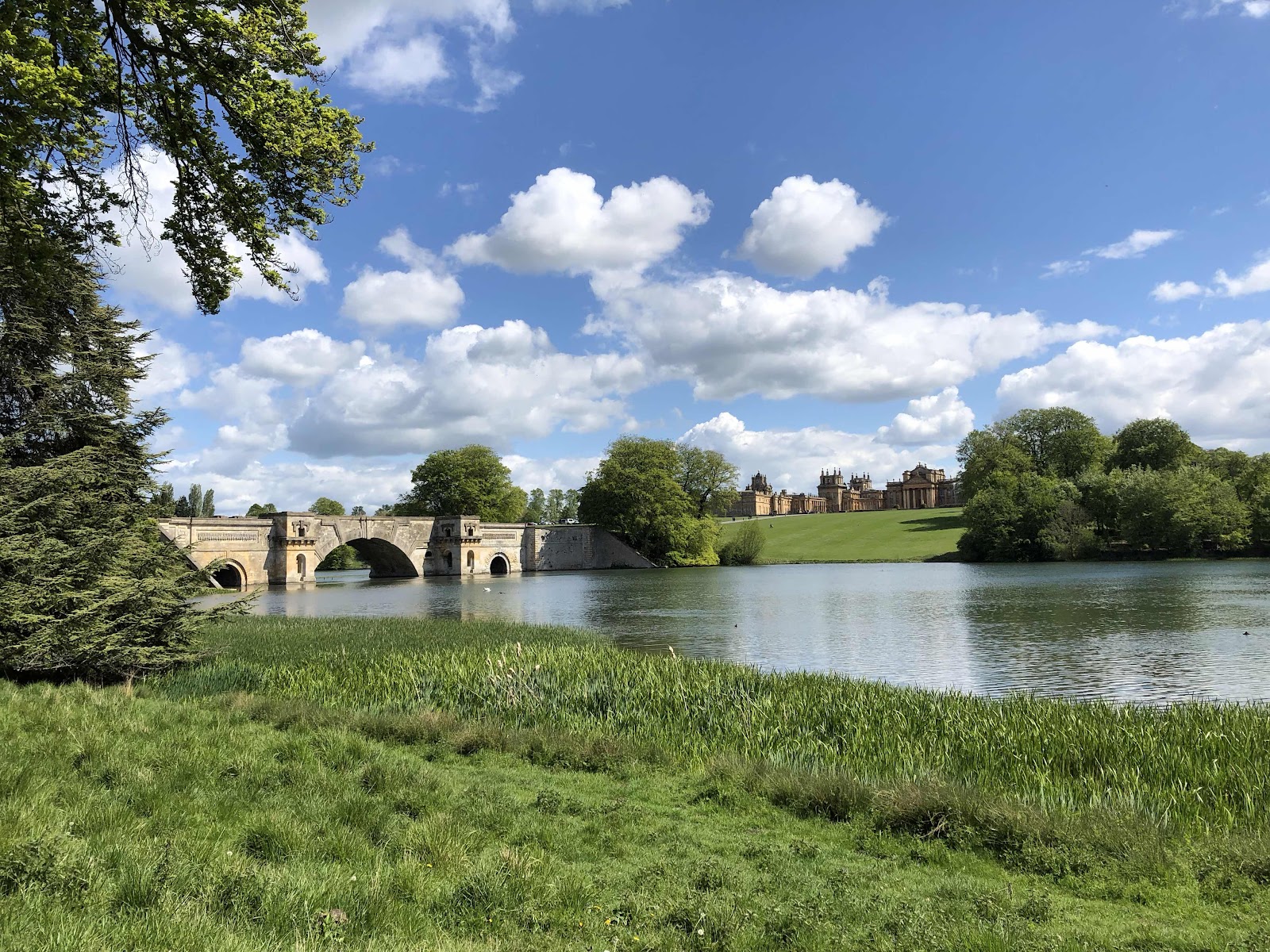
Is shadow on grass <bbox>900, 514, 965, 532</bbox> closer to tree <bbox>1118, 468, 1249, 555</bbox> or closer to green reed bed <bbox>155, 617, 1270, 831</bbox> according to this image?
tree <bbox>1118, 468, 1249, 555</bbox>

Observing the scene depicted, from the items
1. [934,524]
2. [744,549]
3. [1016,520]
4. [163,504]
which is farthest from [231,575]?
[934,524]

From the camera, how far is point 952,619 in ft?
93.9

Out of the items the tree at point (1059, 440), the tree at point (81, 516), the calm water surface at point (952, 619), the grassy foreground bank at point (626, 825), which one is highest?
the tree at point (1059, 440)

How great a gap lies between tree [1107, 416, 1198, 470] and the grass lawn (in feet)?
62.4

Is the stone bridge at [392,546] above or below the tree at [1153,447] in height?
below

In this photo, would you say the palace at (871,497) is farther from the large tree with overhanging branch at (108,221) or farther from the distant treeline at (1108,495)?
the large tree with overhanging branch at (108,221)

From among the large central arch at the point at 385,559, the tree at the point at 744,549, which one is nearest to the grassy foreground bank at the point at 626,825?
the large central arch at the point at 385,559

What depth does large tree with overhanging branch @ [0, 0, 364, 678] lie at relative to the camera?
6461mm

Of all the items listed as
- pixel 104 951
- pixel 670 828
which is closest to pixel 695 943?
pixel 670 828

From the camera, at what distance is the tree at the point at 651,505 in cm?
8200

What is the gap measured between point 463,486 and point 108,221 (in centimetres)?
8121

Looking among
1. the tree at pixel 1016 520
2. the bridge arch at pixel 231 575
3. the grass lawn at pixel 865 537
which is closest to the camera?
the bridge arch at pixel 231 575

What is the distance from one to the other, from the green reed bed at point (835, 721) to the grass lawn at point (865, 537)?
69824 mm

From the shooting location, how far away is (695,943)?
4.50 m
